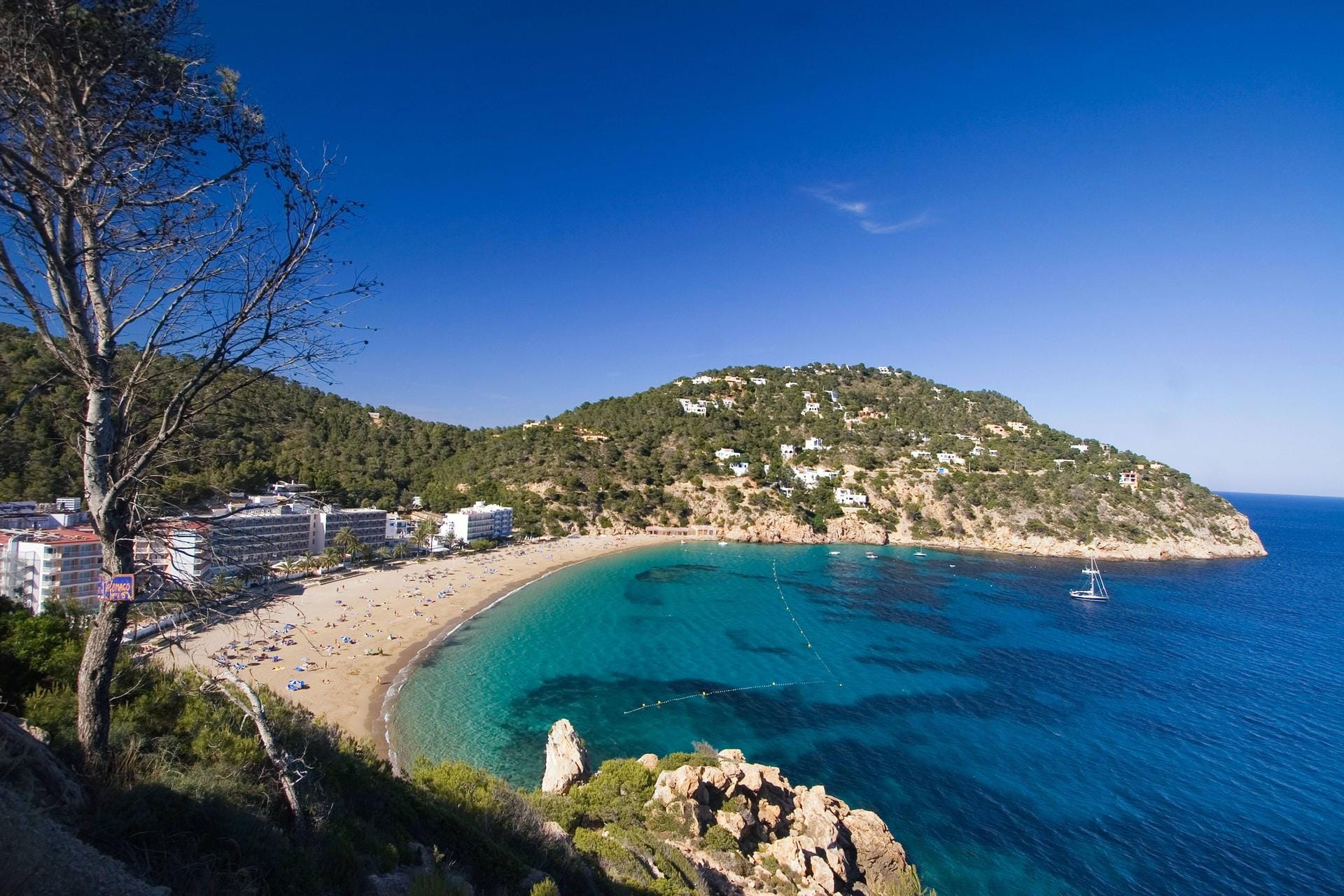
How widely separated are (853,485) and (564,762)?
60.7 m

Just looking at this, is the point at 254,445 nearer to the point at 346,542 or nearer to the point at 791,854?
the point at 791,854

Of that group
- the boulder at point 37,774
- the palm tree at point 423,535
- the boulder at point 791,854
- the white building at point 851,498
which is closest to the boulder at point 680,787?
the boulder at point 791,854

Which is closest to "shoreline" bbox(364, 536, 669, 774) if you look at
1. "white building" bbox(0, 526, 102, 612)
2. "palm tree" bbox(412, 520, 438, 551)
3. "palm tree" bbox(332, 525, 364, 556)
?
"palm tree" bbox(412, 520, 438, 551)

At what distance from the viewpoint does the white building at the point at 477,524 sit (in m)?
47.2

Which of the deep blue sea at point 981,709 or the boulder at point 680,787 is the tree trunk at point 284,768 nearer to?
the boulder at point 680,787

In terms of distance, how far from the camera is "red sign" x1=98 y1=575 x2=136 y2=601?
2166 mm

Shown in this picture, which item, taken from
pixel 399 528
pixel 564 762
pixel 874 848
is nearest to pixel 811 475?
pixel 399 528

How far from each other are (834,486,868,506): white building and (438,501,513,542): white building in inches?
1802

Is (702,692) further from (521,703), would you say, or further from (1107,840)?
(1107,840)

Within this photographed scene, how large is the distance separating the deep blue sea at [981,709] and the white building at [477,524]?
14137mm

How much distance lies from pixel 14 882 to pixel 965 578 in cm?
5457

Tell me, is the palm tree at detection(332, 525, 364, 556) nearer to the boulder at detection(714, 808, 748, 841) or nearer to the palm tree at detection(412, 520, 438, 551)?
the palm tree at detection(412, 520, 438, 551)

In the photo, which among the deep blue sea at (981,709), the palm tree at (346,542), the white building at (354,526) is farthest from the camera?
the white building at (354,526)

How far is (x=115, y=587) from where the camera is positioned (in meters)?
2.21
